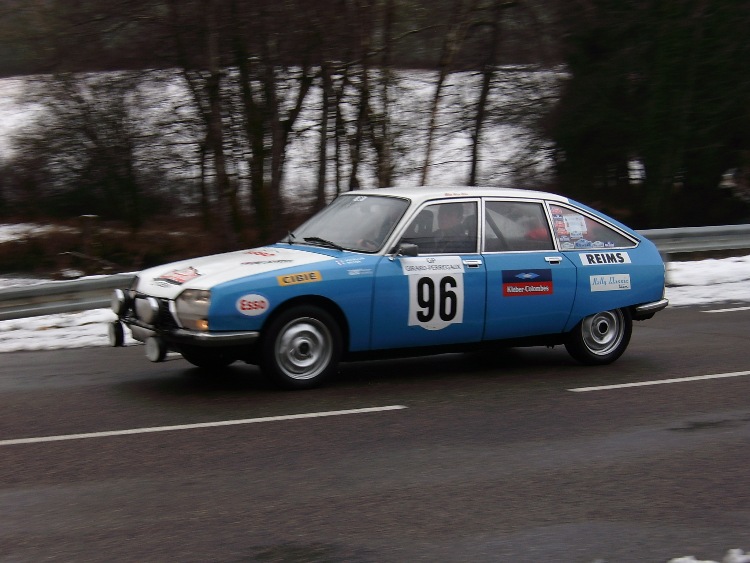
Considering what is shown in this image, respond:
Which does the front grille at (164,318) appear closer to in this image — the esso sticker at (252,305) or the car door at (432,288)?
the esso sticker at (252,305)

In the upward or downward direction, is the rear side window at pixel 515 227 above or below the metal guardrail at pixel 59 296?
above

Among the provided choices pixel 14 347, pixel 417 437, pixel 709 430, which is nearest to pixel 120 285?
pixel 14 347

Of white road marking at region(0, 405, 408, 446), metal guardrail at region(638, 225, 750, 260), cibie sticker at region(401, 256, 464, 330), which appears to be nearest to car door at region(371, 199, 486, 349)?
cibie sticker at region(401, 256, 464, 330)

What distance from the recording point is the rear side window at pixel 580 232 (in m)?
8.95

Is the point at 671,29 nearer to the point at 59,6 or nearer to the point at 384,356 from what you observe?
the point at 59,6

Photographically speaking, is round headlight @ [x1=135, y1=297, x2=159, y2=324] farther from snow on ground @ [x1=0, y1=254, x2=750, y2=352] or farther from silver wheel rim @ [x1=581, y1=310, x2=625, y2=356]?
silver wheel rim @ [x1=581, y1=310, x2=625, y2=356]

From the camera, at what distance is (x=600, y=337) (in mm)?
9234

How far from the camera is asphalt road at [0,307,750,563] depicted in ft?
15.4

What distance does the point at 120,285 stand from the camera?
12148mm

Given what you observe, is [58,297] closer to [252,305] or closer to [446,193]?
[252,305]

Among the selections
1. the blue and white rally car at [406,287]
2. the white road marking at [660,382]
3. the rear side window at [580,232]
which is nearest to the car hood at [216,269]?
the blue and white rally car at [406,287]

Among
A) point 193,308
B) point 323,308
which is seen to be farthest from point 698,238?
point 193,308

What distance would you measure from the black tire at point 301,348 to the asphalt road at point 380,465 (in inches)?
6.5

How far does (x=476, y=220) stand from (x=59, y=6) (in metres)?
10.7
